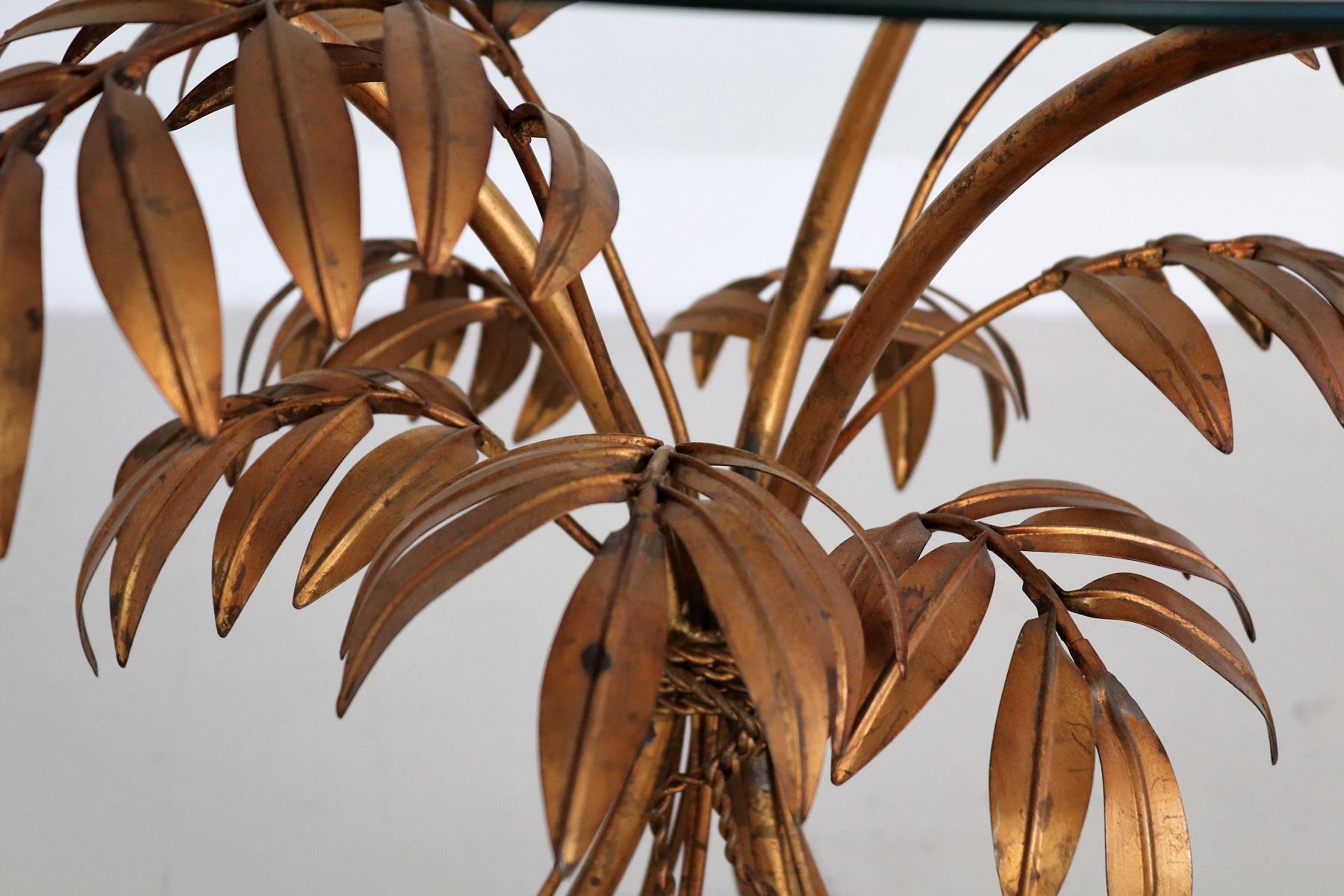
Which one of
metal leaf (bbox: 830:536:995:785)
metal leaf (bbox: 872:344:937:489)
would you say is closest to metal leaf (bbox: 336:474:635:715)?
metal leaf (bbox: 830:536:995:785)

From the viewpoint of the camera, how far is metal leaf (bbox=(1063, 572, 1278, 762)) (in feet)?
1.59

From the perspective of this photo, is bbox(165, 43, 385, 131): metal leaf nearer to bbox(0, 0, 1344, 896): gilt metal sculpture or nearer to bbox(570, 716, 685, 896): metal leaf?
bbox(0, 0, 1344, 896): gilt metal sculpture

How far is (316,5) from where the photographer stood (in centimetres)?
43

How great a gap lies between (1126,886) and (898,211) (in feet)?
4.41

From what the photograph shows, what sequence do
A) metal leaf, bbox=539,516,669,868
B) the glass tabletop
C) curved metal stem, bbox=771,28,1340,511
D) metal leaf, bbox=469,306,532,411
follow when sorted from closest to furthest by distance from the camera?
the glass tabletop < metal leaf, bbox=539,516,669,868 < curved metal stem, bbox=771,28,1340,511 < metal leaf, bbox=469,306,532,411

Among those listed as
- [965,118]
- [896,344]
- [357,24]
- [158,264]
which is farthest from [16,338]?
[896,344]

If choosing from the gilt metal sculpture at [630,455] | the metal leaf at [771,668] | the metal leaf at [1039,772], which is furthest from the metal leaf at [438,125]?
the metal leaf at [1039,772]

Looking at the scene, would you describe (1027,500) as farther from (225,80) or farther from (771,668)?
(225,80)

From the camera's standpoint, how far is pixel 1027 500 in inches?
21.0

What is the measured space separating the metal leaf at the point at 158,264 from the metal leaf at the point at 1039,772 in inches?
10.4

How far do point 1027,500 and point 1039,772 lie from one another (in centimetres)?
14

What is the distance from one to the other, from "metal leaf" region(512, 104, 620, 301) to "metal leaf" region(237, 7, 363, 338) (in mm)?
53

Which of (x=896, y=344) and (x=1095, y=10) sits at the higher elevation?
(x=896, y=344)

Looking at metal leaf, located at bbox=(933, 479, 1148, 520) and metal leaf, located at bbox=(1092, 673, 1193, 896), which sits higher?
metal leaf, located at bbox=(933, 479, 1148, 520)
